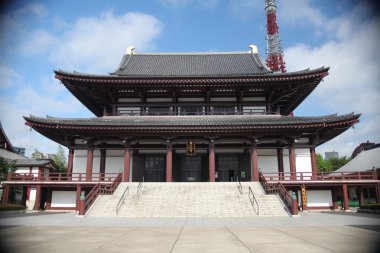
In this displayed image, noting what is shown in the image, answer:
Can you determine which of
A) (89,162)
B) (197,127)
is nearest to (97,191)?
(89,162)

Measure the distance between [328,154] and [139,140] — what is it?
189 meters

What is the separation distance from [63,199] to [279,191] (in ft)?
61.2

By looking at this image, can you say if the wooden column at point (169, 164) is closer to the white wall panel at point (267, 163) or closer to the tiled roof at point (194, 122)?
the tiled roof at point (194, 122)

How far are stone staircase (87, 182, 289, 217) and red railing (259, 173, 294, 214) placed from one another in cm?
42

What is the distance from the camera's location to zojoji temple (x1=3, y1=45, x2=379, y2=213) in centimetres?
2434

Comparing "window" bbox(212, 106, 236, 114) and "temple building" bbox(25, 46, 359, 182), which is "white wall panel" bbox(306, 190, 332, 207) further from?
"window" bbox(212, 106, 236, 114)

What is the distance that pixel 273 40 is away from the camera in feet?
234

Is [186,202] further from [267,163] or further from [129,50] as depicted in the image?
Answer: [129,50]

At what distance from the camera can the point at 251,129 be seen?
24.4 metres

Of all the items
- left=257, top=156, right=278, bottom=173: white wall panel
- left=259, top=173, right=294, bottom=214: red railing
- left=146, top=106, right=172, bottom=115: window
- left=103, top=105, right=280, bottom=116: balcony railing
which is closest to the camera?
left=259, top=173, right=294, bottom=214: red railing

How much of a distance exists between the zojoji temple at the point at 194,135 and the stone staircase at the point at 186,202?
5.18ft

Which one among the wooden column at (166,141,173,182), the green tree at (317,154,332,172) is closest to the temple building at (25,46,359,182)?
the wooden column at (166,141,173,182)

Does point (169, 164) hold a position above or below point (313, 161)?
below

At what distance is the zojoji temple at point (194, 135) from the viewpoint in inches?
958
